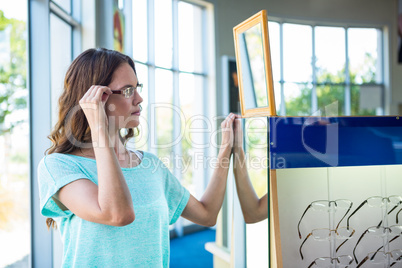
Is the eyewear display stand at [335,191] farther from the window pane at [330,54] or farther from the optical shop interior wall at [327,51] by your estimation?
the window pane at [330,54]

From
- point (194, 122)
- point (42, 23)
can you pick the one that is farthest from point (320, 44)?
point (42, 23)

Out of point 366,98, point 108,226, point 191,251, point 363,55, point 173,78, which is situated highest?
point 363,55

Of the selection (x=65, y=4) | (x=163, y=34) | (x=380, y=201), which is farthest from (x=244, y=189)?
(x=163, y=34)

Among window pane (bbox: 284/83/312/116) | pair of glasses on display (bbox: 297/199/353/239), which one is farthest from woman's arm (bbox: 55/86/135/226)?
window pane (bbox: 284/83/312/116)

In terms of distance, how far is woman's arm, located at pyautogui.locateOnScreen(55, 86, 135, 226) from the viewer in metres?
1.22

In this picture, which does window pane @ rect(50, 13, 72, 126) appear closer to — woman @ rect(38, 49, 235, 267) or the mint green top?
woman @ rect(38, 49, 235, 267)

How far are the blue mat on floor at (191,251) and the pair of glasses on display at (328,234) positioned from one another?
4.17 meters

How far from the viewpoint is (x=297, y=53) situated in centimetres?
905

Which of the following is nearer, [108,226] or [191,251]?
[108,226]

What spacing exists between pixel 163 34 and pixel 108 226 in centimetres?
606

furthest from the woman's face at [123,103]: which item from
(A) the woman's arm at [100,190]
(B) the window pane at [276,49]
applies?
(B) the window pane at [276,49]

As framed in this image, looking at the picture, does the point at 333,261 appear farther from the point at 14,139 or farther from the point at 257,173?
the point at 14,139

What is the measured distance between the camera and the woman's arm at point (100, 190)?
1.22 meters

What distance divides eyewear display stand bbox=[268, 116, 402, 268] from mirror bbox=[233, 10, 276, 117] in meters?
0.14
